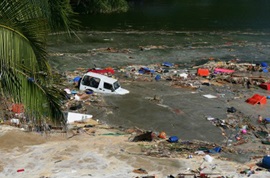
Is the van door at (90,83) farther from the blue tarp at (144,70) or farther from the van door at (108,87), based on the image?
the blue tarp at (144,70)

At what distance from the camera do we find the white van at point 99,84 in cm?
2320

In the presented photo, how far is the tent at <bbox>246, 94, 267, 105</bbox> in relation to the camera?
23375 mm

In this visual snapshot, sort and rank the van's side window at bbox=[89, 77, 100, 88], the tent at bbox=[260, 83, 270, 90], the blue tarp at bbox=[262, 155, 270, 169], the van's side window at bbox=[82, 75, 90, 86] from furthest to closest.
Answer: the tent at bbox=[260, 83, 270, 90], the van's side window at bbox=[82, 75, 90, 86], the van's side window at bbox=[89, 77, 100, 88], the blue tarp at bbox=[262, 155, 270, 169]

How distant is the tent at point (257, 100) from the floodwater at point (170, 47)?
0.62m

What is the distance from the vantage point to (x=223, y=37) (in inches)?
1726

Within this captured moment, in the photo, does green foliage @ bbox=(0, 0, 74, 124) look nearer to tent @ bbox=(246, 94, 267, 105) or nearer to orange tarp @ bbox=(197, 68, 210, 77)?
tent @ bbox=(246, 94, 267, 105)

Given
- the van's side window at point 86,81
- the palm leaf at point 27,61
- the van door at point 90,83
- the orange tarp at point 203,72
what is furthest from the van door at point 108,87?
the palm leaf at point 27,61

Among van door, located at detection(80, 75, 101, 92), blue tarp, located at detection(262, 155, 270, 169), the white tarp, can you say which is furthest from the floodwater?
blue tarp, located at detection(262, 155, 270, 169)

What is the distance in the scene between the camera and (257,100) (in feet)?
76.7

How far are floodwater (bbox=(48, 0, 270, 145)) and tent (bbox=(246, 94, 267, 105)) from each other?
62 cm

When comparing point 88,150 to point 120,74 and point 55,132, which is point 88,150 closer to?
point 55,132

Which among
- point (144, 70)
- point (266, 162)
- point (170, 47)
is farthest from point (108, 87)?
point (170, 47)

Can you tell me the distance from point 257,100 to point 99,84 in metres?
8.02

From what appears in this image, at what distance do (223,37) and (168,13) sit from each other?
16.2 metres
